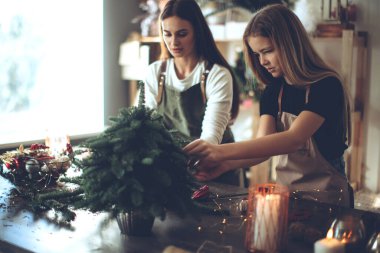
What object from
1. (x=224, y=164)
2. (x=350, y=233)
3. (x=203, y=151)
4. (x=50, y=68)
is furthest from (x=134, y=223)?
(x=50, y=68)

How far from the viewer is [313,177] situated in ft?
6.60

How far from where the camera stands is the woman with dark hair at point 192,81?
246 cm

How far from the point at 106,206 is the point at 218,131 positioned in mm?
975

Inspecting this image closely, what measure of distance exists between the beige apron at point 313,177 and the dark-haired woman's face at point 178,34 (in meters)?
0.69

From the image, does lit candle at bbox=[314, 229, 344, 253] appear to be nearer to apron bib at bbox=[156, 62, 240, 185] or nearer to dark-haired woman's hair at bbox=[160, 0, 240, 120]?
apron bib at bbox=[156, 62, 240, 185]

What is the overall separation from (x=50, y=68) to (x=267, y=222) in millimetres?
3261

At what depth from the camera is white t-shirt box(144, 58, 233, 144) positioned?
95.0 inches

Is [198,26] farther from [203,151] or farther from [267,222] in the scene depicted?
[267,222]

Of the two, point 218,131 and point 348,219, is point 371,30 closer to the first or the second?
point 218,131

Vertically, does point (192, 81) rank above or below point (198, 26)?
below

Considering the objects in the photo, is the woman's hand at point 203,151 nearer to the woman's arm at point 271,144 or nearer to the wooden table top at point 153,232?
the woman's arm at point 271,144

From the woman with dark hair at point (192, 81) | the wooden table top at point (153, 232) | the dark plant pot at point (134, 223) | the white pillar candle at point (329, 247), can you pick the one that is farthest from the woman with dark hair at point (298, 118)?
the white pillar candle at point (329, 247)

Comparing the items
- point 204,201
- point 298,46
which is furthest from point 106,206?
point 298,46

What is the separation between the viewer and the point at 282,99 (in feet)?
6.90
